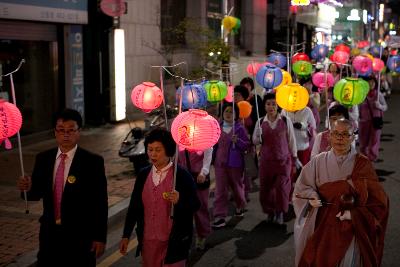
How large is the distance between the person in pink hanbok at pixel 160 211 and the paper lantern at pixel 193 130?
1.18 feet

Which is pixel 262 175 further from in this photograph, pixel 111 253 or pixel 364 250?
pixel 364 250

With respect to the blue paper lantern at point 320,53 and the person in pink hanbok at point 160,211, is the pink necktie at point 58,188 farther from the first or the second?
the blue paper lantern at point 320,53

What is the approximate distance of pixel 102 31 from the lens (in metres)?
15.8

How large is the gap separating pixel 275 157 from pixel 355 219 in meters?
3.07

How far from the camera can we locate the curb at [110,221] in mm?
6125

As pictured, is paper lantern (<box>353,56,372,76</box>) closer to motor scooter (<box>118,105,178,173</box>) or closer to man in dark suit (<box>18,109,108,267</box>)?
motor scooter (<box>118,105,178,173</box>)

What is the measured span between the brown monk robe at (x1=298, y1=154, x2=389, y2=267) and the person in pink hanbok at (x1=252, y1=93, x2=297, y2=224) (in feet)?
9.38

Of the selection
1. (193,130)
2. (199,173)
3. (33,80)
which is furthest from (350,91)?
(33,80)

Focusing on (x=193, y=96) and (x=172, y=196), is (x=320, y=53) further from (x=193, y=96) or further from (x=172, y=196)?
(x=172, y=196)

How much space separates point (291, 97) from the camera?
26.9ft

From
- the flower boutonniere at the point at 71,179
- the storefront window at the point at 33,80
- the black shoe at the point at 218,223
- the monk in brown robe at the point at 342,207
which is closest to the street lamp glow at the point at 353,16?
the storefront window at the point at 33,80

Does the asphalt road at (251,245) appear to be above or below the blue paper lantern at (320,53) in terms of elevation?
below

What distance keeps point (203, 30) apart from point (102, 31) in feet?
9.17

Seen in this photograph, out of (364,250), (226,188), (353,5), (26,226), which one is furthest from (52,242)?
(353,5)
